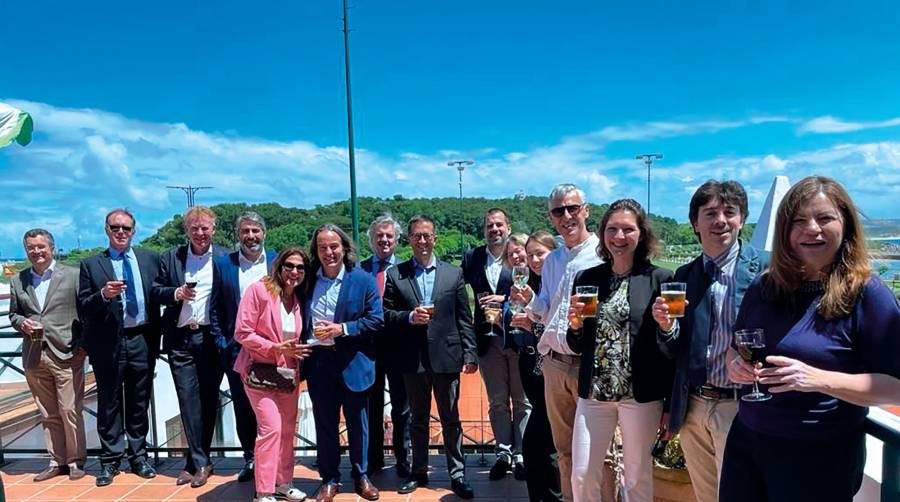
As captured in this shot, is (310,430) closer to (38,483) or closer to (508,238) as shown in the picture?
(38,483)

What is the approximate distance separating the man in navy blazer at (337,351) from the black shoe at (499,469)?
3.05 feet

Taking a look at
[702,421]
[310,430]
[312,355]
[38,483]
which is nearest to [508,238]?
[312,355]

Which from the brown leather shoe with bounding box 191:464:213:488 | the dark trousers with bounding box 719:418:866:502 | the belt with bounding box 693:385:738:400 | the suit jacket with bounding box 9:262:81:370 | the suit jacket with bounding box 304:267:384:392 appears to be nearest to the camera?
the dark trousers with bounding box 719:418:866:502

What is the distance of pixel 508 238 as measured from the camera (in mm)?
A: 4145

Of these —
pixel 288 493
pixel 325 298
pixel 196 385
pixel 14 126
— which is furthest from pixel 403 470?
pixel 14 126

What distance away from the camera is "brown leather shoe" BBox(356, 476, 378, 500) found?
393 cm

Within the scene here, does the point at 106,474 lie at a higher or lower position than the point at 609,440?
lower

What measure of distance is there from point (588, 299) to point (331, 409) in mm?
2170

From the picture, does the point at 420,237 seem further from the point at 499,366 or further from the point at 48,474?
the point at 48,474

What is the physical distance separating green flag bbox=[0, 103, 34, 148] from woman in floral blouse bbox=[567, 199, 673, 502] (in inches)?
140

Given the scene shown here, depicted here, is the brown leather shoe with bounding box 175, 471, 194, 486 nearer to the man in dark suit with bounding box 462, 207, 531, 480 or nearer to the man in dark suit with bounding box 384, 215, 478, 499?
the man in dark suit with bounding box 384, 215, 478, 499

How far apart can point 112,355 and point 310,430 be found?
28.0 feet

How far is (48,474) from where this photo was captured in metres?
4.50

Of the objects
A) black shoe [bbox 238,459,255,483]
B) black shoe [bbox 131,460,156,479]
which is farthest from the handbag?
black shoe [bbox 131,460,156,479]
